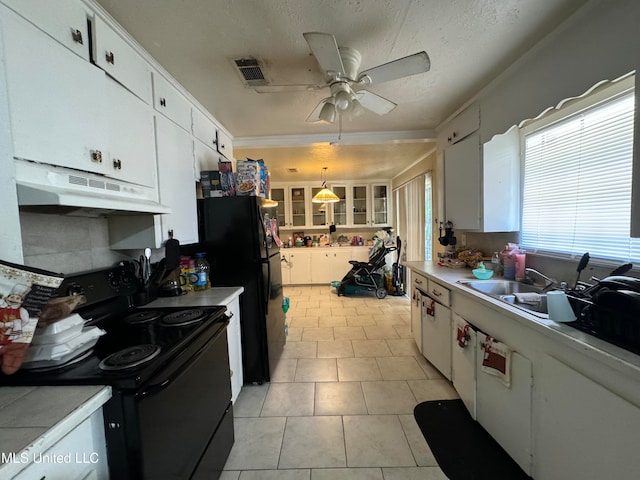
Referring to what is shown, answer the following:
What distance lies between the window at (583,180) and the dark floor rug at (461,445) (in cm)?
125

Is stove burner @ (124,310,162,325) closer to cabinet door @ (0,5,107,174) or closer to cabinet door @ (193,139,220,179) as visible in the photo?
cabinet door @ (0,5,107,174)

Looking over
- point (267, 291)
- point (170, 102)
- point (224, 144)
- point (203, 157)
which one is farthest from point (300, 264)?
point (170, 102)

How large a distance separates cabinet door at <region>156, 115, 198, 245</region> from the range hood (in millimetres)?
429

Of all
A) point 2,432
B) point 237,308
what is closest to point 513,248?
point 237,308

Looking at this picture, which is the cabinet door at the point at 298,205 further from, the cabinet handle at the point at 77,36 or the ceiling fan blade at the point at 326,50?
the cabinet handle at the point at 77,36

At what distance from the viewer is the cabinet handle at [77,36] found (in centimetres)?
107

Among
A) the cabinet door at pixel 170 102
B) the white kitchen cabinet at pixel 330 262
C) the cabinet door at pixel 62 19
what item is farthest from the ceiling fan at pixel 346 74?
the white kitchen cabinet at pixel 330 262

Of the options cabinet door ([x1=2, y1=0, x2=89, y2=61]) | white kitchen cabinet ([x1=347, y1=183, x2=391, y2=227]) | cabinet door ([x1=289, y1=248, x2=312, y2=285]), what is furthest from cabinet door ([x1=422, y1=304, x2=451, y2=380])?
white kitchen cabinet ([x1=347, y1=183, x2=391, y2=227])

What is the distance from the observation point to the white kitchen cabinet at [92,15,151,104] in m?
1.20

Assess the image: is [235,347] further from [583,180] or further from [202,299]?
[583,180]

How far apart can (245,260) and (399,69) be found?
1.65 metres

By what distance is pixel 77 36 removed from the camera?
1.09 m

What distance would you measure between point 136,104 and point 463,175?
8.20ft

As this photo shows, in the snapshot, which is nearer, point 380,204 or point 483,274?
point 483,274
